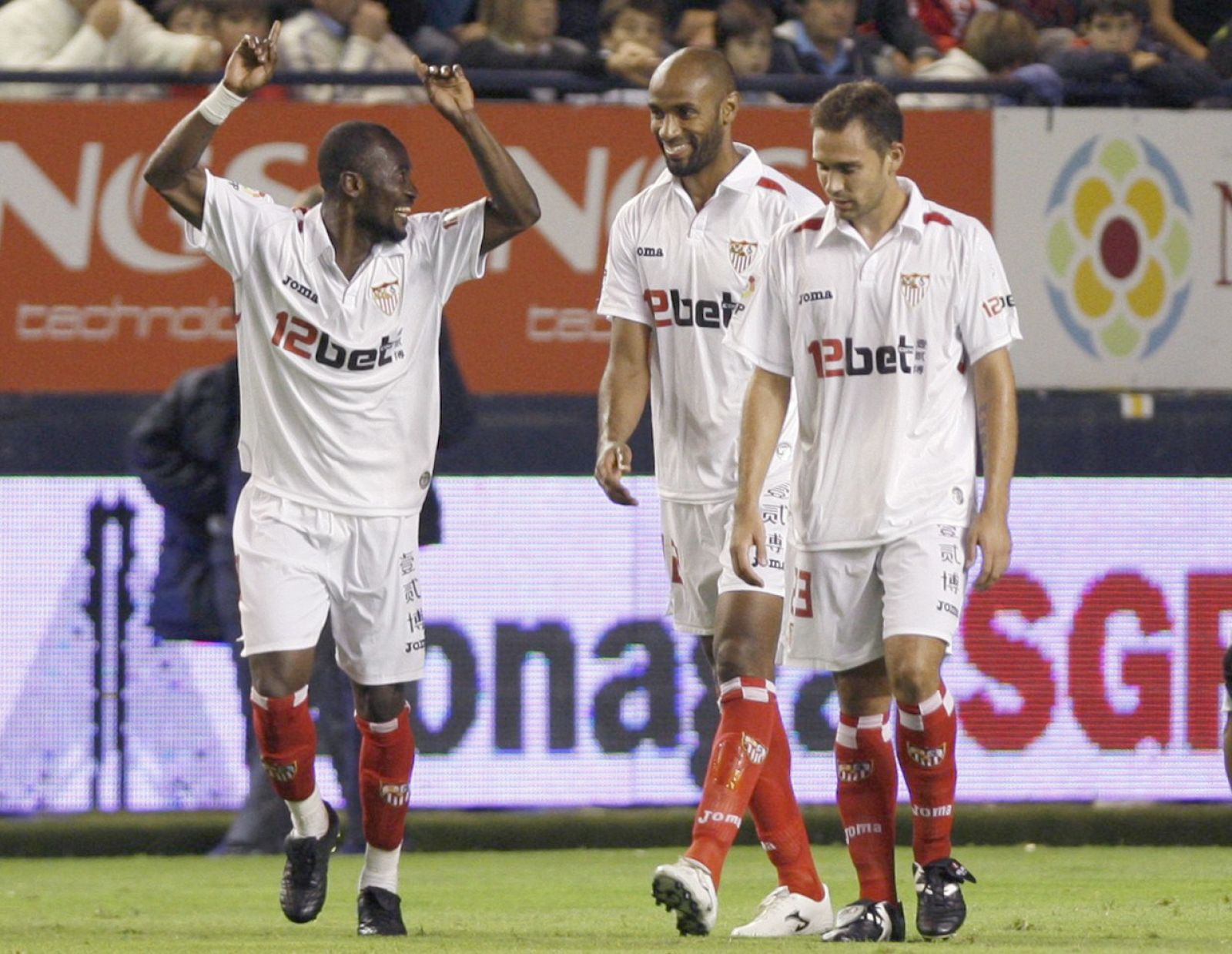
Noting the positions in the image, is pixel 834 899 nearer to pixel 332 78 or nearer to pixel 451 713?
pixel 451 713

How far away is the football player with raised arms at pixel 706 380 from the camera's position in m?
6.47

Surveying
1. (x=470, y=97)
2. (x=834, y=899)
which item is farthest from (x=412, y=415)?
(x=834, y=899)

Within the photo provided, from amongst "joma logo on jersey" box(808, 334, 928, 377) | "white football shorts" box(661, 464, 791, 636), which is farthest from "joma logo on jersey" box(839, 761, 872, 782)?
"joma logo on jersey" box(808, 334, 928, 377)

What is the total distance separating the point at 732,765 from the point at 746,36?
549cm

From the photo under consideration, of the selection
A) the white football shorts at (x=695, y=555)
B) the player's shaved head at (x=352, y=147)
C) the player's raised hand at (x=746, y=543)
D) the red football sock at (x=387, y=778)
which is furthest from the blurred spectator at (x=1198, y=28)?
the red football sock at (x=387, y=778)

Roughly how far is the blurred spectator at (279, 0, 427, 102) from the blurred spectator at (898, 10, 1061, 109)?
225 cm

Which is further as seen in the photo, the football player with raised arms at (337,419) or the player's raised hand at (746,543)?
the football player with raised arms at (337,419)

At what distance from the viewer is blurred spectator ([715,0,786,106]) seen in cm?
1097

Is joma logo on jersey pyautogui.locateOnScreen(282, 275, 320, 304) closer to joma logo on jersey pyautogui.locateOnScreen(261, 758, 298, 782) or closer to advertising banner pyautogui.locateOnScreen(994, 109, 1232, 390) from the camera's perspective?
joma logo on jersey pyautogui.locateOnScreen(261, 758, 298, 782)

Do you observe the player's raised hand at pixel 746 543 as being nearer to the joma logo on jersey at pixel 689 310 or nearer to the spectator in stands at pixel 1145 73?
the joma logo on jersey at pixel 689 310

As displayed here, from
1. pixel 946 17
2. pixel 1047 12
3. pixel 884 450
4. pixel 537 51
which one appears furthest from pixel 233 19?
pixel 884 450

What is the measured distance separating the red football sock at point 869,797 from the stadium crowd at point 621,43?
4781 mm

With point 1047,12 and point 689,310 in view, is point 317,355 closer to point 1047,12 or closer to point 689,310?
point 689,310

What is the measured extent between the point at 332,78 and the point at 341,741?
9.13 ft
